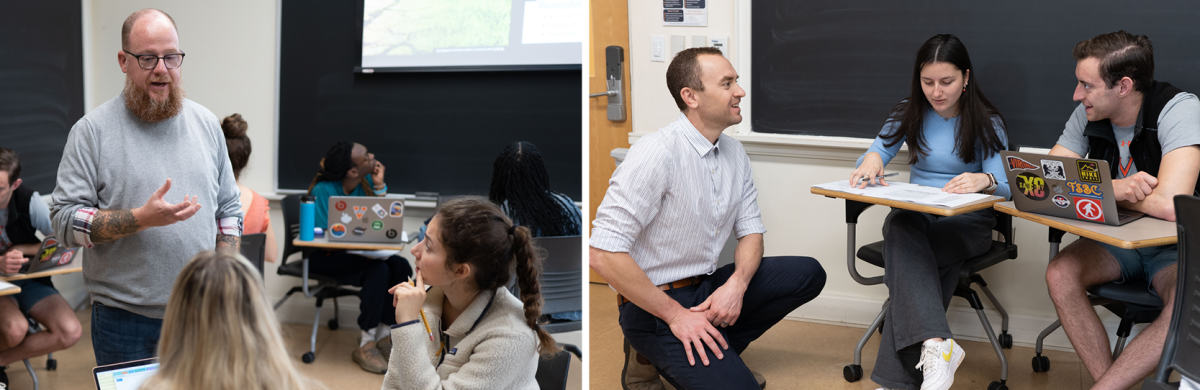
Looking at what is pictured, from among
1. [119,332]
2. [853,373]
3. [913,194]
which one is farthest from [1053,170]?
[119,332]

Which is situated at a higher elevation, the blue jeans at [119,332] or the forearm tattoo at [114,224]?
the forearm tattoo at [114,224]

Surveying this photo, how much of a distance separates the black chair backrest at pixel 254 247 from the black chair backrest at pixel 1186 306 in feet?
10.4

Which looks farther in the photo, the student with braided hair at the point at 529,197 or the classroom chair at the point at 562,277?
the student with braided hair at the point at 529,197

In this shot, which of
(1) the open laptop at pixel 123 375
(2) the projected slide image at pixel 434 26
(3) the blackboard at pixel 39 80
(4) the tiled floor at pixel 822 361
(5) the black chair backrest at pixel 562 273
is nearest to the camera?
(1) the open laptop at pixel 123 375

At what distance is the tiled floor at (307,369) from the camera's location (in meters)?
3.47

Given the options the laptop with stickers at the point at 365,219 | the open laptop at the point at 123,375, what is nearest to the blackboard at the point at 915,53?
the laptop with stickers at the point at 365,219

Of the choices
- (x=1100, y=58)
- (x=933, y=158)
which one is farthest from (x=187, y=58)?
(x=1100, y=58)

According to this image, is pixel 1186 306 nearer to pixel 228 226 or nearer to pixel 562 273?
pixel 562 273

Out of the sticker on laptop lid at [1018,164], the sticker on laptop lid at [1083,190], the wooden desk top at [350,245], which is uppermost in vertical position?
the sticker on laptop lid at [1018,164]

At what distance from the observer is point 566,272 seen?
2.98m

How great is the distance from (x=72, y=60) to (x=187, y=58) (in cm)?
66

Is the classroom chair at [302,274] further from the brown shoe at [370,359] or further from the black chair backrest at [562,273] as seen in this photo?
the black chair backrest at [562,273]

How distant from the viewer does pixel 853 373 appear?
2.84 m

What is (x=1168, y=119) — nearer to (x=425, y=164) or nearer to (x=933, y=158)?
(x=933, y=158)
